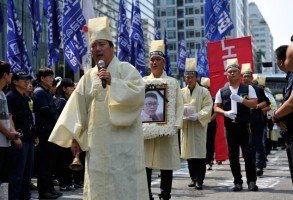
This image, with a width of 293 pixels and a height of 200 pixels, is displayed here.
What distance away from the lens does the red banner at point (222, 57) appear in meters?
11.8

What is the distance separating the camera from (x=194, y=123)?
9867mm

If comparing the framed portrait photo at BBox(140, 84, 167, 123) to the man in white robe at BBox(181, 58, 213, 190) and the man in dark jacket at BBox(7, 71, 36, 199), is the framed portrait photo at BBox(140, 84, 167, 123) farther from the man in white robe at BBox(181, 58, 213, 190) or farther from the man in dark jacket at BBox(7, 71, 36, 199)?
the man in white robe at BBox(181, 58, 213, 190)

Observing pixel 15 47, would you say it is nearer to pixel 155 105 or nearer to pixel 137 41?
pixel 155 105

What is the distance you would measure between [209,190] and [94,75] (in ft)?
14.1

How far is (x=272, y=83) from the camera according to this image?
32.4m

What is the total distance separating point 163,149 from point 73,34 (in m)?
6.83

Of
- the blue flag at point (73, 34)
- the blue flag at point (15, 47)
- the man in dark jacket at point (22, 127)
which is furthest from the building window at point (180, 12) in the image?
the man in dark jacket at point (22, 127)

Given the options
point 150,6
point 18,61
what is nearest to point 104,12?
point 150,6

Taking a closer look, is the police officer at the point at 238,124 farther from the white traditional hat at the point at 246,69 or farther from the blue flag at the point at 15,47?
the blue flag at the point at 15,47

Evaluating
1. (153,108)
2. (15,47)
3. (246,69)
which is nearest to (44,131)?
(153,108)

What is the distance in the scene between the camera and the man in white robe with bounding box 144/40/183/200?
729 cm

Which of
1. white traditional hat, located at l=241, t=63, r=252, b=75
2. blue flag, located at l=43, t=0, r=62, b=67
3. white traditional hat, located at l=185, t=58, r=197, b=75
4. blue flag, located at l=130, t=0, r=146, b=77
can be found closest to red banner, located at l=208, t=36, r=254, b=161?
white traditional hat, located at l=241, t=63, r=252, b=75

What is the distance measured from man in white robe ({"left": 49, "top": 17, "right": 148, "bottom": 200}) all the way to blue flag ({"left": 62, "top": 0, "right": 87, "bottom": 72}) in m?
8.08

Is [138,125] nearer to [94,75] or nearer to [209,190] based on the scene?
[94,75]
